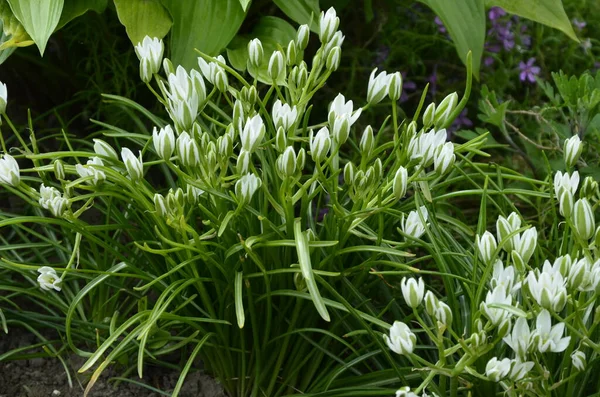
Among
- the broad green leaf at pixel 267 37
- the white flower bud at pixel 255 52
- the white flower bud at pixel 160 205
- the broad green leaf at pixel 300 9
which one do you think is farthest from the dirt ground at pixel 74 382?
the broad green leaf at pixel 300 9

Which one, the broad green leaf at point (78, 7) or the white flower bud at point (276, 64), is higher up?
the white flower bud at point (276, 64)

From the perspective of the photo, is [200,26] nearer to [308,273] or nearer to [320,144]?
[320,144]

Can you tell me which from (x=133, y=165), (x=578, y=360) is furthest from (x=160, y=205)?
(x=578, y=360)

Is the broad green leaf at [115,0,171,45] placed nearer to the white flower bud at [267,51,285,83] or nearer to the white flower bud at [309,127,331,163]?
the white flower bud at [267,51,285,83]

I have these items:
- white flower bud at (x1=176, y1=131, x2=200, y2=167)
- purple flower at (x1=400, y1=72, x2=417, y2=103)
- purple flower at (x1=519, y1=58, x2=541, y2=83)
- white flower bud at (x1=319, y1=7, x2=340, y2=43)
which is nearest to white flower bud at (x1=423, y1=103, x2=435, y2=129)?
white flower bud at (x1=319, y1=7, x2=340, y2=43)

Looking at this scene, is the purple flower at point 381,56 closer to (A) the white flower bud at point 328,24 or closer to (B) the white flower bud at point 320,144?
(A) the white flower bud at point 328,24
